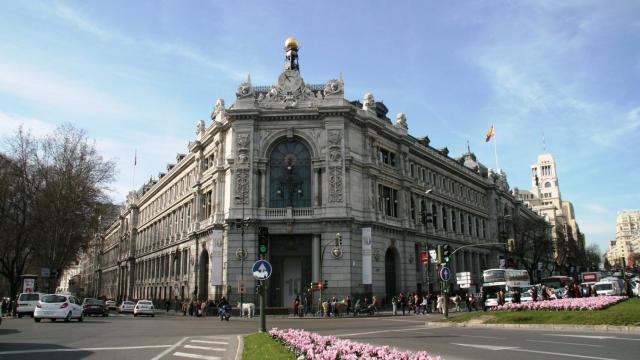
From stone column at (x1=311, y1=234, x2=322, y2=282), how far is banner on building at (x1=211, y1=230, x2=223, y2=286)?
320 inches

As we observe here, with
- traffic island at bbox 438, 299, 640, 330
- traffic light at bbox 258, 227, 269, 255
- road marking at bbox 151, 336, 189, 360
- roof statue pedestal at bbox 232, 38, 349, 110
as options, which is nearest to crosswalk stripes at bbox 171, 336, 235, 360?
road marking at bbox 151, 336, 189, 360

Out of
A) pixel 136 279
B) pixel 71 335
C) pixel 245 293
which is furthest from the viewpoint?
pixel 136 279

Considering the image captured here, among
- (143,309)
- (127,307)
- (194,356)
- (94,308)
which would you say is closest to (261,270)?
(194,356)

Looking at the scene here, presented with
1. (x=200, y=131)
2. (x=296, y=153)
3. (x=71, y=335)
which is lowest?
(x=71, y=335)

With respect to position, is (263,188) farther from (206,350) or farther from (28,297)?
(206,350)

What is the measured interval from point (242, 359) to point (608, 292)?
42.8 m

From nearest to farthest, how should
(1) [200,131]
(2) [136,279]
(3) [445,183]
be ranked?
(1) [200,131], (3) [445,183], (2) [136,279]

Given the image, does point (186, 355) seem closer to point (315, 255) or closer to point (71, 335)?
point (71, 335)

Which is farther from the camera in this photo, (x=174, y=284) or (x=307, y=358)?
(x=174, y=284)

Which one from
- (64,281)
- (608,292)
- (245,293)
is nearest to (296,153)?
(245,293)

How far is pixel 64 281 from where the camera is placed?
186750 millimetres

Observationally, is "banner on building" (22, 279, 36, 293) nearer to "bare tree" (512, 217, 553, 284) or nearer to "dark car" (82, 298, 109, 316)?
"dark car" (82, 298, 109, 316)

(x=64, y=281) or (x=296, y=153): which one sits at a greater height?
(x=296, y=153)

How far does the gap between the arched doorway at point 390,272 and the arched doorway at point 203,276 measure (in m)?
17.4
